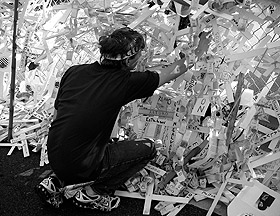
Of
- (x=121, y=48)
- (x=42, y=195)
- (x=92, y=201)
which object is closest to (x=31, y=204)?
(x=42, y=195)

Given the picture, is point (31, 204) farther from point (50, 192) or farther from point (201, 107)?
point (201, 107)

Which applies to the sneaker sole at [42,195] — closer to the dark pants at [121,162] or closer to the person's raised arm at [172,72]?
the dark pants at [121,162]

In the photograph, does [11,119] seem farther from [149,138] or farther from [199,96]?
[199,96]

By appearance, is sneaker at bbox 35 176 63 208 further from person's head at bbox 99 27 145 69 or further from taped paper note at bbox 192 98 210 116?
taped paper note at bbox 192 98 210 116

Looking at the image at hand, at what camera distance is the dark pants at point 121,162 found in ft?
6.39

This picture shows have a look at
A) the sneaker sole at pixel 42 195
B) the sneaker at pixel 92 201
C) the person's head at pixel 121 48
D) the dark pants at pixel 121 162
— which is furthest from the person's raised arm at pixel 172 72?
the sneaker sole at pixel 42 195

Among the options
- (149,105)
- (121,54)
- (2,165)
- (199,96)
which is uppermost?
(121,54)

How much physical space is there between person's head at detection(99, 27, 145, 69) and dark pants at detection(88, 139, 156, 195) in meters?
0.39

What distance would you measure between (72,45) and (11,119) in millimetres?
563

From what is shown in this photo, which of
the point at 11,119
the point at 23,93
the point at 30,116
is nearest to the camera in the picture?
the point at 11,119

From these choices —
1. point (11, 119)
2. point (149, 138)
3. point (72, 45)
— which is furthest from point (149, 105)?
point (11, 119)

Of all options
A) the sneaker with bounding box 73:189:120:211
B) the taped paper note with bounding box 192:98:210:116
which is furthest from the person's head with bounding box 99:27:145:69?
the sneaker with bounding box 73:189:120:211

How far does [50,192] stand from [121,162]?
35cm

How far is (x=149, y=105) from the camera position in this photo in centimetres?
220
